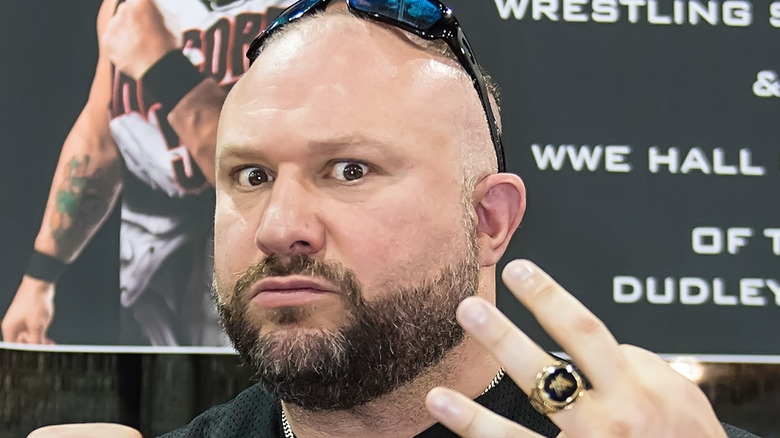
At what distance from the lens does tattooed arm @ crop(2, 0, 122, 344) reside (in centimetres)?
152

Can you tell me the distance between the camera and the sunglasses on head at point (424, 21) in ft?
3.66

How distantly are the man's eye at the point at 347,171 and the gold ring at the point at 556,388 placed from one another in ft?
1.37

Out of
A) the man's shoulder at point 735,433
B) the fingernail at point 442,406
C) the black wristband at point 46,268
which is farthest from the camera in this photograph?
the black wristband at point 46,268

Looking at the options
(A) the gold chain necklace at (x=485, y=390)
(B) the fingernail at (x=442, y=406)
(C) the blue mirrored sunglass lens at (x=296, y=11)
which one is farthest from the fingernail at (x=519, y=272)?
(C) the blue mirrored sunglass lens at (x=296, y=11)

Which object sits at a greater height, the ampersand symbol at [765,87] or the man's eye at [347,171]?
the man's eye at [347,171]

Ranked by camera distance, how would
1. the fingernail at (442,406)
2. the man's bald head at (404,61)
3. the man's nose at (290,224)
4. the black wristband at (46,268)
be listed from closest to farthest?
the fingernail at (442,406)
the man's nose at (290,224)
the man's bald head at (404,61)
the black wristband at (46,268)

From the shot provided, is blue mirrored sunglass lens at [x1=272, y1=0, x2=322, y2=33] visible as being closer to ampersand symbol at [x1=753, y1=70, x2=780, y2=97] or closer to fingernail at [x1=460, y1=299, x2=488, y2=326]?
fingernail at [x1=460, y1=299, x2=488, y2=326]

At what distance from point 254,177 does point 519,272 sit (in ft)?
1.60

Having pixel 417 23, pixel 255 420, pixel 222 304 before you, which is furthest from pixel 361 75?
pixel 255 420

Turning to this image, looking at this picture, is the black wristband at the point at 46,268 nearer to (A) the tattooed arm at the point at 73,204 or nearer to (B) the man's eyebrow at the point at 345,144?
(A) the tattooed arm at the point at 73,204

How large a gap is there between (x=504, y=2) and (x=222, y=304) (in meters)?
0.90

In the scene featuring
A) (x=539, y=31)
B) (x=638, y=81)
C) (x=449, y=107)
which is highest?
(x=449, y=107)

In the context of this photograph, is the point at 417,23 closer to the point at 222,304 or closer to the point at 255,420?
the point at 222,304

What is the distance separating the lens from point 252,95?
1.11 metres
